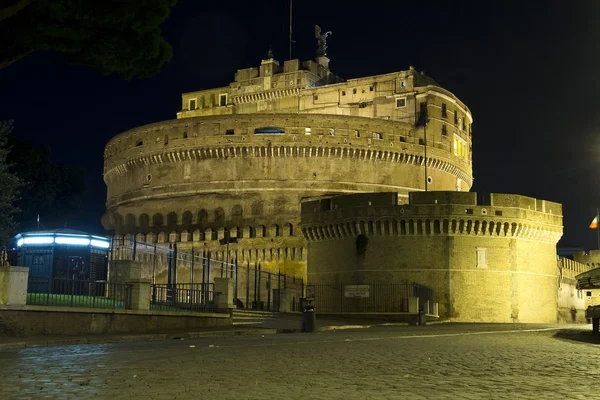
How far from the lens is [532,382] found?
7859 mm

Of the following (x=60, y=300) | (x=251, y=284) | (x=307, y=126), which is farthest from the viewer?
(x=307, y=126)

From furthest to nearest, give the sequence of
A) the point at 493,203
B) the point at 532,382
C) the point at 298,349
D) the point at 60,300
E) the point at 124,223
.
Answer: the point at 124,223
the point at 493,203
the point at 60,300
the point at 298,349
the point at 532,382

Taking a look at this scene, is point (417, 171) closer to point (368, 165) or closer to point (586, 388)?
point (368, 165)

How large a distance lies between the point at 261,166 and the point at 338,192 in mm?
5012

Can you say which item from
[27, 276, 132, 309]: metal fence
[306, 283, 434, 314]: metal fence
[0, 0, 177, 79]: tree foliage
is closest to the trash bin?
[27, 276, 132, 309]: metal fence

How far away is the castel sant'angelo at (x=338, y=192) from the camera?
30.4 meters

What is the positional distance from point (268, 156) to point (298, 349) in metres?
35.8

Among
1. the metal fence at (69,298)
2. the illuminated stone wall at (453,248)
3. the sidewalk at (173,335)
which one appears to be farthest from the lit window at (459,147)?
the metal fence at (69,298)

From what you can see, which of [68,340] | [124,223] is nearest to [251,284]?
[124,223]

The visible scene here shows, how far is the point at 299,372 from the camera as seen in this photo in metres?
8.70

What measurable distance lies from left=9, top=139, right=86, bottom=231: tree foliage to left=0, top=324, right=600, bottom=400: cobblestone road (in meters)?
29.4

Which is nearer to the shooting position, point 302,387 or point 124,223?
point 302,387

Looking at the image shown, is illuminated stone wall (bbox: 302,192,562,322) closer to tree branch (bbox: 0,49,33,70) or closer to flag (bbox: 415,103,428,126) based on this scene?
tree branch (bbox: 0,49,33,70)

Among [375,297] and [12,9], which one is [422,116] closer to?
[375,297]
